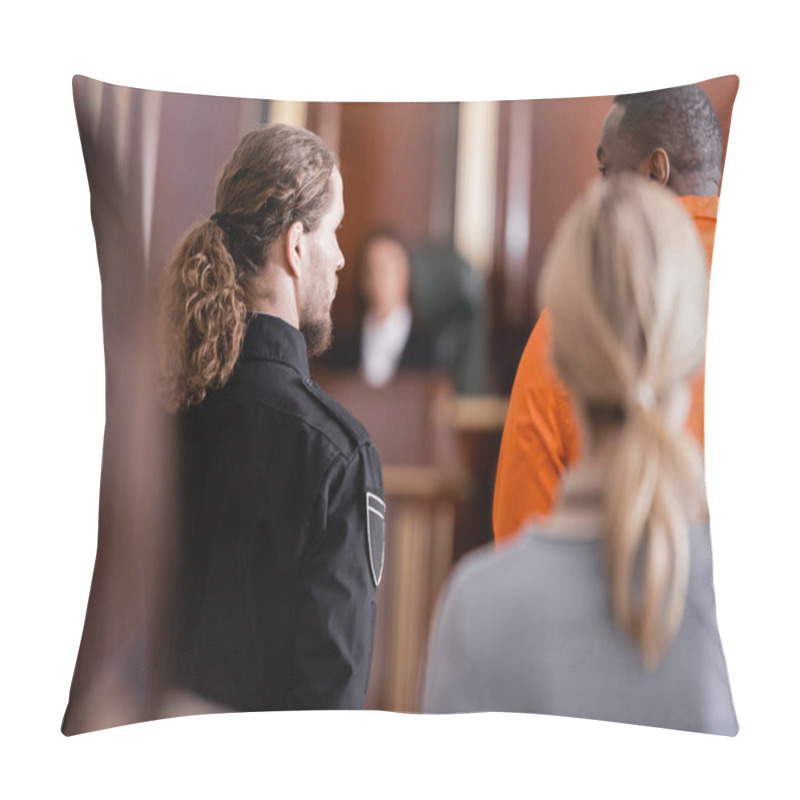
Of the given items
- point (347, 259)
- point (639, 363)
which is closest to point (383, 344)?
point (347, 259)

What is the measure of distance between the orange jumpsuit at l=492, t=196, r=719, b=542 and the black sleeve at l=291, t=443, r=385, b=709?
0.20m

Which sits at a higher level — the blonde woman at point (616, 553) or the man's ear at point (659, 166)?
the man's ear at point (659, 166)

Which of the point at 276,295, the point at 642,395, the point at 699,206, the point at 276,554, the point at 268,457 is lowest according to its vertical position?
the point at 276,554

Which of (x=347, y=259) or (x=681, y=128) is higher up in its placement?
(x=681, y=128)

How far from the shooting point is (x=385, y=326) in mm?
1550

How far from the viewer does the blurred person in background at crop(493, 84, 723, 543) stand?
1499mm

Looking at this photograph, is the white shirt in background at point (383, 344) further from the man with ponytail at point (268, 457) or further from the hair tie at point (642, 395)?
the hair tie at point (642, 395)

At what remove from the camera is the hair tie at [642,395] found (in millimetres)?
1458

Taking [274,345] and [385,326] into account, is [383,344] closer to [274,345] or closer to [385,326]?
[385,326]

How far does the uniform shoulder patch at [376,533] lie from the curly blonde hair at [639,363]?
33cm

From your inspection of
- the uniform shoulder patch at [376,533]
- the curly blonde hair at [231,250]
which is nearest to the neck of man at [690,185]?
the curly blonde hair at [231,250]

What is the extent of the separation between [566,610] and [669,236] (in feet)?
1.86

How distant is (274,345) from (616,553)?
595mm

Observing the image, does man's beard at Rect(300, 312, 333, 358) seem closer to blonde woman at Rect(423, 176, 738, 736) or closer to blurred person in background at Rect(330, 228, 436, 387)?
blurred person in background at Rect(330, 228, 436, 387)
